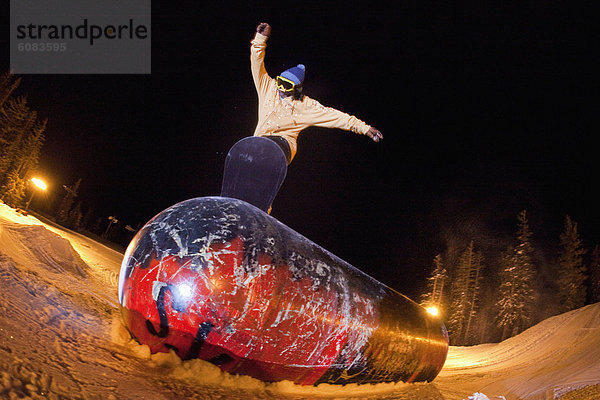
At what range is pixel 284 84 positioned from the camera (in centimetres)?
470

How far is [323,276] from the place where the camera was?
3.29 m

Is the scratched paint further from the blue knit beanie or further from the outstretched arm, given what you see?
the blue knit beanie

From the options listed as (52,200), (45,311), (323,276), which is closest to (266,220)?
(323,276)

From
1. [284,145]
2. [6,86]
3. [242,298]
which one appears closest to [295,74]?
[284,145]

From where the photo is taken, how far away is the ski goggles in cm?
467

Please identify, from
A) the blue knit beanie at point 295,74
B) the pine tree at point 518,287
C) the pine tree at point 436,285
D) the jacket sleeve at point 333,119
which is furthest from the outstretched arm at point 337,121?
the pine tree at point 436,285

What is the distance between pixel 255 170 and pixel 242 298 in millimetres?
1970

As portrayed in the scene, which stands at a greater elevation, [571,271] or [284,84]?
[571,271]

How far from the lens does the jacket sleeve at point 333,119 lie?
14.6 feet

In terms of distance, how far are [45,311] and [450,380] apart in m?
6.04

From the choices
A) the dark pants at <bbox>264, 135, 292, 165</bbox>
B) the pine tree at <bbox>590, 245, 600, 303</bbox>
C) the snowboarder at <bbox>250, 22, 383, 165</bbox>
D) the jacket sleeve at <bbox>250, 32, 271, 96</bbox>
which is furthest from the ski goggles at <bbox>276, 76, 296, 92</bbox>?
the pine tree at <bbox>590, 245, 600, 303</bbox>

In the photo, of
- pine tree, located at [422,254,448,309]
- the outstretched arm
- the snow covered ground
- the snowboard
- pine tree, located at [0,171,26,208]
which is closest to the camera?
the snow covered ground

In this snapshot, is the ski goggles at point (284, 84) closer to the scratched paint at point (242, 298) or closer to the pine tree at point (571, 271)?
the scratched paint at point (242, 298)

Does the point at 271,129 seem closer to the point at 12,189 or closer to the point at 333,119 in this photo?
the point at 333,119
